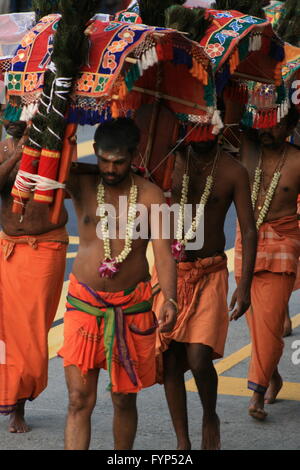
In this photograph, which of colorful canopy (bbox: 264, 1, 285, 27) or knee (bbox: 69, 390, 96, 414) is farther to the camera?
colorful canopy (bbox: 264, 1, 285, 27)

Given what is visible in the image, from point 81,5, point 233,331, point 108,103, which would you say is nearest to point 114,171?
point 108,103

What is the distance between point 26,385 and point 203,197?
1.70 m

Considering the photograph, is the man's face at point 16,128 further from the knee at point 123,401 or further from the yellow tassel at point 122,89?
the knee at point 123,401

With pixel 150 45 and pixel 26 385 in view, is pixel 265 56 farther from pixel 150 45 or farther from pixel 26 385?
pixel 26 385

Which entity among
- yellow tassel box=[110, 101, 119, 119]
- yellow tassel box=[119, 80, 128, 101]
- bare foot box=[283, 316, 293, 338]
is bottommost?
bare foot box=[283, 316, 293, 338]

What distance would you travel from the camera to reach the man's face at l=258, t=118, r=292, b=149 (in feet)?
25.0

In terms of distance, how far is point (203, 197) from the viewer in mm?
6738

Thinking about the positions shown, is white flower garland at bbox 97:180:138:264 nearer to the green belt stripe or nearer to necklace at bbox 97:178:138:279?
necklace at bbox 97:178:138:279

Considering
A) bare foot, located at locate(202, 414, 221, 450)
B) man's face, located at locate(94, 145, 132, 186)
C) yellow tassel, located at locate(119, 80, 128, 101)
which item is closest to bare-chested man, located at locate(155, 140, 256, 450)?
bare foot, located at locate(202, 414, 221, 450)

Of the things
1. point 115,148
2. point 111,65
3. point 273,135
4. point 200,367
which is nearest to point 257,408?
point 200,367

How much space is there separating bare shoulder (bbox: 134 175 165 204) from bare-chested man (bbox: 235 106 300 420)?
171 centimetres

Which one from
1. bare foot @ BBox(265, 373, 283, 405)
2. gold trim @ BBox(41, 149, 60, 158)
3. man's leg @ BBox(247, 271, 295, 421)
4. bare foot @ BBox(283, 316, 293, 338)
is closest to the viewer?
gold trim @ BBox(41, 149, 60, 158)

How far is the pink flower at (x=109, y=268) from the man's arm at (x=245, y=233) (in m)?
1.14

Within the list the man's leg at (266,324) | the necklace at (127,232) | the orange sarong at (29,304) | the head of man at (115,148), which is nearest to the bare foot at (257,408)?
the man's leg at (266,324)
